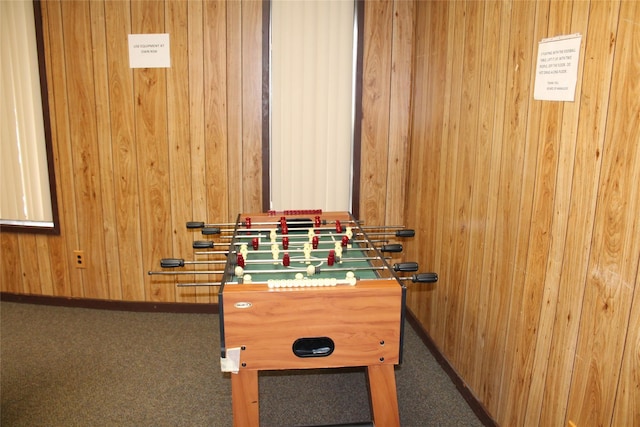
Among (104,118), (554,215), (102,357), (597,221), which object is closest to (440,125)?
(554,215)

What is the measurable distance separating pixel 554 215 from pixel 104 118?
114 inches

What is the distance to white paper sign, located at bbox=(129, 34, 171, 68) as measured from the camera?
3342 millimetres

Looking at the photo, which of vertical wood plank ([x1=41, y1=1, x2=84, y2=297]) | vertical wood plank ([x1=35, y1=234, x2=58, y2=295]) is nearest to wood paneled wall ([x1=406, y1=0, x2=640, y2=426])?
vertical wood plank ([x1=41, y1=1, x2=84, y2=297])

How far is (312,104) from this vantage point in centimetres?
349

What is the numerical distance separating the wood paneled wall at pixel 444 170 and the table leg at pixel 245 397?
1.10 m

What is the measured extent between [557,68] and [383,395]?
140 centimetres

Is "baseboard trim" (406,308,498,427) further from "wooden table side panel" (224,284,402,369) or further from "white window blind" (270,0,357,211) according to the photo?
"white window blind" (270,0,357,211)

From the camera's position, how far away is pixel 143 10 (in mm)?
3312

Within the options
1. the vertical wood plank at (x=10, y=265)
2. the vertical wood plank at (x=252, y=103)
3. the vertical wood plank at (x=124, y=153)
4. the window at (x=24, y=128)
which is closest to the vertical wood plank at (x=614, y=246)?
the vertical wood plank at (x=252, y=103)

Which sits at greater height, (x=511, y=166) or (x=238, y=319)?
(x=511, y=166)

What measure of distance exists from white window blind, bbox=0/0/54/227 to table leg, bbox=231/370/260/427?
95.5 inches

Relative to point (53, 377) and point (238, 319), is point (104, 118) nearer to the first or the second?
point (53, 377)

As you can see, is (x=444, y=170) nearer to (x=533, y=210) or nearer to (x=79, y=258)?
(x=533, y=210)

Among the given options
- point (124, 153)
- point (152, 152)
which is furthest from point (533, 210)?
point (124, 153)
